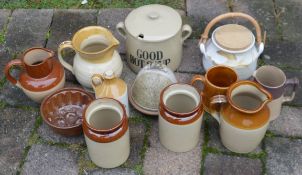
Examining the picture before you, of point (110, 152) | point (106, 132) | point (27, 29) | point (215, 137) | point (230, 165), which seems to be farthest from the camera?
point (27, 29)

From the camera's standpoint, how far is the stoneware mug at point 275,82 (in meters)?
2.03

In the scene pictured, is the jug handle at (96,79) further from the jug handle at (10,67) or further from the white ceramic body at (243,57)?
the white ceramic body at (243,57)

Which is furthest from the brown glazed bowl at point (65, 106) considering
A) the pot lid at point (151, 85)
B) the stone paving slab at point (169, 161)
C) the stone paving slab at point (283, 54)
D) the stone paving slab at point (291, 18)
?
the stone paving slab at point (291, 18)

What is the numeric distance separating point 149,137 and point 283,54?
93cm

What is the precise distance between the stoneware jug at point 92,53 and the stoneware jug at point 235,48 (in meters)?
0.47

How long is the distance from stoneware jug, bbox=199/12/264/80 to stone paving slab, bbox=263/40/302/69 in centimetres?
25

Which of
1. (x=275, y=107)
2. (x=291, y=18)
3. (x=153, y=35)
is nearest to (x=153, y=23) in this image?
(x=153, y=35)

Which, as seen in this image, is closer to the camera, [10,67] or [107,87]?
[107,87]

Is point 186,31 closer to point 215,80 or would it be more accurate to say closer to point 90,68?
point 215,80

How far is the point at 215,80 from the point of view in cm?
214

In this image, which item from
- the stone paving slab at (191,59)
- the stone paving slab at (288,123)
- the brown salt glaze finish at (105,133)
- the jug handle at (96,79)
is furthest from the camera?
the stone paving slab at (191,59)

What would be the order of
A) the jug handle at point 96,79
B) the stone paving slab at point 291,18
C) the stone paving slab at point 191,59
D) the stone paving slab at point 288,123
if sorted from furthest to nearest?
the stone paving slab at point 291,18, the stone paving slab at point 191,59, the stone paving slab at point 288,123, the jug handle at point 96,79

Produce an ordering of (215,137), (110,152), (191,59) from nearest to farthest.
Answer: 1. (110,152)
2. (215,137)
3. (191,59)

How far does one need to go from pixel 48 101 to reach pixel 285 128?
1158 millimetres
